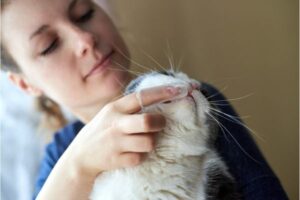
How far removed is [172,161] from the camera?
1.82 feet

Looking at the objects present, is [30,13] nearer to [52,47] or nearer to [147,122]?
[52,47]

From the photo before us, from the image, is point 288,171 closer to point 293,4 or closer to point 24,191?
point 293,4

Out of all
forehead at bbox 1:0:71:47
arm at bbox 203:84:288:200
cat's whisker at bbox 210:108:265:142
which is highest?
forehead at bbox 1:0:71:47

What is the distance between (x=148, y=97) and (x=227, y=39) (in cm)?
69

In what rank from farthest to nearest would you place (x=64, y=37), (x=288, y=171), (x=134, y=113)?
1. (x=288, y=171)
2. (x=64, y=37)
3. (x=134, y=113)

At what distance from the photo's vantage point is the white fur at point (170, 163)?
541mm

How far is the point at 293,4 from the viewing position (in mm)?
1140

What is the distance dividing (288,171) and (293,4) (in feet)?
1.71

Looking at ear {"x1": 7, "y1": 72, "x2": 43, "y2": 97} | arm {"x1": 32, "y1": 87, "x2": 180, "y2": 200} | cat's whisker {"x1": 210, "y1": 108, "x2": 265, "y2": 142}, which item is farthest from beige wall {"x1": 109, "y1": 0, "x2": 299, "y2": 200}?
arm {"x1": 32, "y1": 87, "x2": 180, "y2": 200}

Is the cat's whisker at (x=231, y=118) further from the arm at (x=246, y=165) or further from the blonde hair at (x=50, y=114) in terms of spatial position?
the blonde hair at (x=50, y=114)

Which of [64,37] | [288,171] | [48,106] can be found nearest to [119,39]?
[64,37]

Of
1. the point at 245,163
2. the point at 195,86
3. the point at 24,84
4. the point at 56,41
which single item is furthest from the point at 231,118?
the point at 24,84

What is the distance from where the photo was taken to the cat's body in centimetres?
54

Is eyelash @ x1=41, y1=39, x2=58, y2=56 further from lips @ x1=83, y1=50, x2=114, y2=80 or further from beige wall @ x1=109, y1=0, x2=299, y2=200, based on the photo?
beige wall @ x1=109, y1=0, x2=299, y2=200
